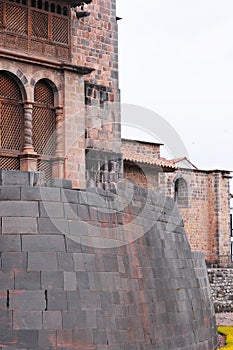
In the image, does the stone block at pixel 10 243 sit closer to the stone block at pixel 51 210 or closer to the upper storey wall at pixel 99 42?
the stone block at pixel 51 210

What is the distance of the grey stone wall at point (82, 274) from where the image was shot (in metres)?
13.5

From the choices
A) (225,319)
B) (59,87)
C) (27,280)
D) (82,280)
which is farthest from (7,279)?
(225,319)

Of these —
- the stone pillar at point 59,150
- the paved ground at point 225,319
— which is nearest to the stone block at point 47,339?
the stone pillar at point 59,150

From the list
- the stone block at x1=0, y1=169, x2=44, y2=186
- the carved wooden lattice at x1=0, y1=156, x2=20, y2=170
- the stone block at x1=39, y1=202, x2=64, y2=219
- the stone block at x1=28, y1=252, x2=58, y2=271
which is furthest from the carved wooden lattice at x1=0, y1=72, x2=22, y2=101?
the stone block at x1=28, y1=252, x2=58, y2=271

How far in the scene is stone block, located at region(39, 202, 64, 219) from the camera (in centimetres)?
1424

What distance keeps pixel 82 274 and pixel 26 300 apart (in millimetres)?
1234

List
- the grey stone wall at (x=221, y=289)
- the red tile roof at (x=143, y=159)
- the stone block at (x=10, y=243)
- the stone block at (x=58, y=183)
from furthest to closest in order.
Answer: the grey stone wall at (x=221, y=289)
the red tile roof at (x=143, y=159)
the stone block at (x=58, y=183)
the stone block at (x=10, y=243)

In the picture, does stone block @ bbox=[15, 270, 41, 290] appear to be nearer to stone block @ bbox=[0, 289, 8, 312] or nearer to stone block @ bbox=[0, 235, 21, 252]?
stone block @ bbox=[0, 289, 8, 312]

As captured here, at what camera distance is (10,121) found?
75.6ft

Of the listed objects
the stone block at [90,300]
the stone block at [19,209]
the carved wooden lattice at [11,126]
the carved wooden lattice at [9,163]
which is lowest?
the stone block at [90,300]

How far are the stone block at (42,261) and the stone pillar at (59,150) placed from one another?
9.58 metres

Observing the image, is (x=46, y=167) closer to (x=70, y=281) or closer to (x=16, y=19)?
(x=16, y=19)

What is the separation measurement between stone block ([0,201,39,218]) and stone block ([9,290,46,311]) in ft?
4.22

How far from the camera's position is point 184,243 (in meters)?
20.7
